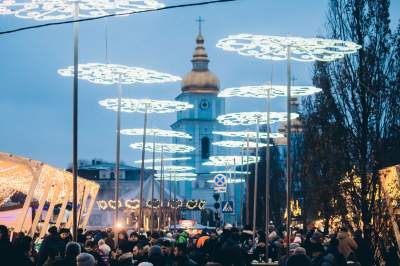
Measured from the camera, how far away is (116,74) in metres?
37.3

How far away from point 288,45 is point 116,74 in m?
7.42

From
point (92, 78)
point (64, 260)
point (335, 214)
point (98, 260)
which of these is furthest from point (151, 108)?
point (64, 260)

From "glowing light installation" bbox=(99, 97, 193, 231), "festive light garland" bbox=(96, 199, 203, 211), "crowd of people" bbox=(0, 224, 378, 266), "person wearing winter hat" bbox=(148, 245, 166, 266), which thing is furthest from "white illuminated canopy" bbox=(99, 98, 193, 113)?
"festive light garland" bbox=(96, 199, 203, 211)

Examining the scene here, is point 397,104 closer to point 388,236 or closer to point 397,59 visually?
point 397,59

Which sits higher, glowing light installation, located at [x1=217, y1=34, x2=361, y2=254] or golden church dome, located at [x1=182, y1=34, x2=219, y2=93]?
golden church dome, located at [x1=182, y1=34, x2=219, y2=93]

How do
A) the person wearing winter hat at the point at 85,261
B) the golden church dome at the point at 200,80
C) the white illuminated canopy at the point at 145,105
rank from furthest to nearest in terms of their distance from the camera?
the golden church dome at the point at 200,80
the white illuminated canopy at the point at 145,105
the person wearing winter hat at the point at 85,261

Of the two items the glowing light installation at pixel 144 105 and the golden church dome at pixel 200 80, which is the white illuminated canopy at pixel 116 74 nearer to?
the glowing light installation at pixel 144 105

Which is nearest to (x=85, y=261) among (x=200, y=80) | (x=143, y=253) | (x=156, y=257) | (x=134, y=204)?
(x=156, y=257)

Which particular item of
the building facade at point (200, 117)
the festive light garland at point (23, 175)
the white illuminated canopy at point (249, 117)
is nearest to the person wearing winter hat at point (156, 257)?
the festive light garland at point (23, 175)

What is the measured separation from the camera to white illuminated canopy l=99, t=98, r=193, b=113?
45344 mm

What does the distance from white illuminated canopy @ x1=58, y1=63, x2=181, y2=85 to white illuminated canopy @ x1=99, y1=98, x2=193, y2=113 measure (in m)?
6.49

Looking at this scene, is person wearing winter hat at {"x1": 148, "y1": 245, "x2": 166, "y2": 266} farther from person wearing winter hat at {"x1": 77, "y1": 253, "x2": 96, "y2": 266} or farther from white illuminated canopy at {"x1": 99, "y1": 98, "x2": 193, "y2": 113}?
white illuminated canopy at {"x1": 99, "y1": 98, "x2": 193, "y2": 113}

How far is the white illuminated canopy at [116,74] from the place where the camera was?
35.1 meters

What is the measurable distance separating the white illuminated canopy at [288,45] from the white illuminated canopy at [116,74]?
3.87 metres
